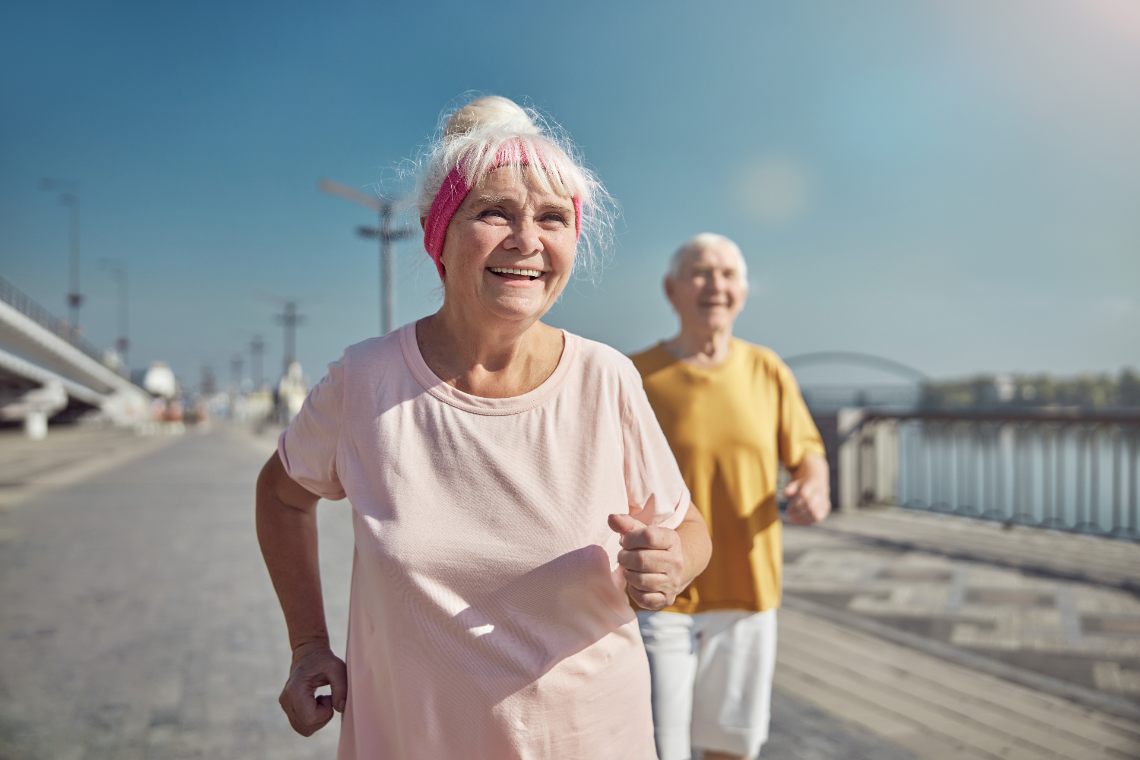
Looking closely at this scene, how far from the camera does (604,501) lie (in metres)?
1.39

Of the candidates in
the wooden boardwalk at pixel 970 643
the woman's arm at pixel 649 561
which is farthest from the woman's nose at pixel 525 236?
the wooden boardwalk at pixel 970 643

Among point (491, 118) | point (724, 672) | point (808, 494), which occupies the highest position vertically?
point (491, 118)

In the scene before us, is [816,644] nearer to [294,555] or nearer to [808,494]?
[808,494]

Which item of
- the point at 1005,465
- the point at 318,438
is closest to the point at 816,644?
the point at 318,438

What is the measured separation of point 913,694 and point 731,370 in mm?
2238

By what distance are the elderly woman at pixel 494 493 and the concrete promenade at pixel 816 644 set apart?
256 mm

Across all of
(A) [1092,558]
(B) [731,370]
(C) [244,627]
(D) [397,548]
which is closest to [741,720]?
(B) [731,370]

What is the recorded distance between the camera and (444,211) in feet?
4.58

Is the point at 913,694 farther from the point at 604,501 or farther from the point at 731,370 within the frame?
the point at 604,501

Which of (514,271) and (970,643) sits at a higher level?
(514,271)

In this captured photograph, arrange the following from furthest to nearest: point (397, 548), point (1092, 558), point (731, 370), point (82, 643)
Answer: point (1092, 558) → point (82, 643) → point (731, 370) → point (397, 548)

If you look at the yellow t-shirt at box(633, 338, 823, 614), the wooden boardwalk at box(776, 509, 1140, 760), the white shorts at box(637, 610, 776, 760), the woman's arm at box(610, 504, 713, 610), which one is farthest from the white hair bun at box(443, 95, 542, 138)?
the wooden boardwalk at box(776, 509, 1140, 760)

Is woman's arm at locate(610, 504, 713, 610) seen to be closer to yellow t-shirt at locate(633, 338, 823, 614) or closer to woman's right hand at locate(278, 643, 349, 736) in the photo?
woman's right hand at locate(278, 643, 349, 736)

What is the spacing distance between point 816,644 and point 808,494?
268 cm
